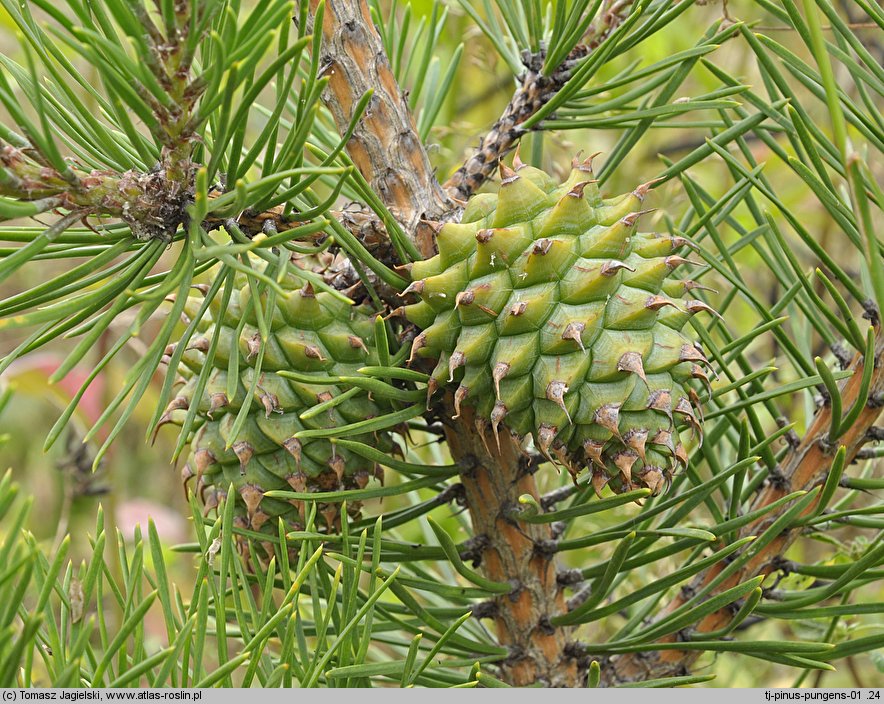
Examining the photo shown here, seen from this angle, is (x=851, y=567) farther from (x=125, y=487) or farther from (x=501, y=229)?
(x=125, y=487)

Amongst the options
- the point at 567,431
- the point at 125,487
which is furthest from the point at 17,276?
the point at 567,431

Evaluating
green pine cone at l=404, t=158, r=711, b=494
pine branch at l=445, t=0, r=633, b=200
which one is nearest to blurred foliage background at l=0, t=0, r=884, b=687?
pine branch at l=445, t=0, r=633, b=200

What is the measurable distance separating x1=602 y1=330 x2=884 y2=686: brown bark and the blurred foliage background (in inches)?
10.0

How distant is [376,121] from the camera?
50cm

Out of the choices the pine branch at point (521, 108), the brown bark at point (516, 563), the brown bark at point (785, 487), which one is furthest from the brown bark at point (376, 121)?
the brown bark at point (785, 487)

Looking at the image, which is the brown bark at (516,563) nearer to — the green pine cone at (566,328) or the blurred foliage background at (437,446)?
the green pine cone at (566,328)

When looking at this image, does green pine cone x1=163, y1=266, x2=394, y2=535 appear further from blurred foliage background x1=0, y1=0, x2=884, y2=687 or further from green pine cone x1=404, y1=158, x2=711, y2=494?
blurred foliage background x1=0, y1=0, x2=884, y2=687

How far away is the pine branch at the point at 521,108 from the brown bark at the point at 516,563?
0.16 metres

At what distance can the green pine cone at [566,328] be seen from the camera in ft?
1.37

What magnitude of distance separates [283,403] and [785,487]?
32 cm

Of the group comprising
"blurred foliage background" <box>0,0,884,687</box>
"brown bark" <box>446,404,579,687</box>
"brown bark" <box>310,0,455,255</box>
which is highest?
"blurred foliage background" <box>0,0,884,687</box>

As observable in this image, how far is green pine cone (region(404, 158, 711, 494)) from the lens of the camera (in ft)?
1.37

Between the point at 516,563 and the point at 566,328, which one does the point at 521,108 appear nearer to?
the point at 566,328

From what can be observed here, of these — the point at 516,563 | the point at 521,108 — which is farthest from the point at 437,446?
the point at 521,108
